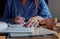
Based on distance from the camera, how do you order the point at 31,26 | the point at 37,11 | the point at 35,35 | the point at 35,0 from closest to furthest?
the point at 35,35, the point at 31,26, the point at 35,0, the point at 37,11

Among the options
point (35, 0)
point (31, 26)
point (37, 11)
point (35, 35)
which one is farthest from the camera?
point (37, 11)

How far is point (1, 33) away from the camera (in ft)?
2.77

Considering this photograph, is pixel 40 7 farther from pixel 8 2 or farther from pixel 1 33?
pixel 1 33

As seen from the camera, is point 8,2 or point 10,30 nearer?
point 10,30

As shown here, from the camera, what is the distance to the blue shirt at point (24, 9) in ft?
4.76

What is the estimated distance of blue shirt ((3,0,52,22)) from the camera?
1.45 meters

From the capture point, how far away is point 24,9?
1.48m

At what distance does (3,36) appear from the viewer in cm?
80

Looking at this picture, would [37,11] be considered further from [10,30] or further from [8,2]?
[10,30]

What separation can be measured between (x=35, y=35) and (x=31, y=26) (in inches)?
7.2

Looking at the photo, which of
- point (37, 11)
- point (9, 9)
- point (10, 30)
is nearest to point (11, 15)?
point (9, 9)

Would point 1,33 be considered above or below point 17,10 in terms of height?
below

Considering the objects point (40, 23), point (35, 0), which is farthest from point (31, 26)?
point (35, 0)

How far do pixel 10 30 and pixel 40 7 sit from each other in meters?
0.67
